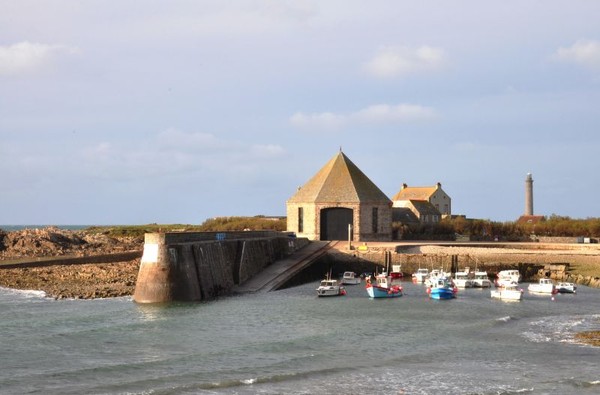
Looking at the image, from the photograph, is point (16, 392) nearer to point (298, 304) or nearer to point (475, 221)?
point (298, 304)

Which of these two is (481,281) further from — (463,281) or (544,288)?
(544,288)

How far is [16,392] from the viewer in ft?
95.4

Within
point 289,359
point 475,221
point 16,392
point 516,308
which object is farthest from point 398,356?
point 475,221

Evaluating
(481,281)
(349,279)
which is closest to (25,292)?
(349,279)

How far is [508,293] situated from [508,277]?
31.4 ft

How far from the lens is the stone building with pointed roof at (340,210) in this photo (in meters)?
85.5

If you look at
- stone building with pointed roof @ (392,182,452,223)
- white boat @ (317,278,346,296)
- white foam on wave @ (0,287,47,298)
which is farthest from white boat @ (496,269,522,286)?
stone building with pointed roof @ (392,182,452,223)

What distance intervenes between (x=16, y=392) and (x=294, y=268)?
41.3 metres

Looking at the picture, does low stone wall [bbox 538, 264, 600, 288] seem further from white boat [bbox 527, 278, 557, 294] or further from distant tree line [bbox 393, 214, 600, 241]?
distant tree line [bbox 393, 214, 600, 241]

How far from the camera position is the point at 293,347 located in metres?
38.0

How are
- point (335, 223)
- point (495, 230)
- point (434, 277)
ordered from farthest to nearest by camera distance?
point (495, 230) → point (335, 223) → point (434, 277)

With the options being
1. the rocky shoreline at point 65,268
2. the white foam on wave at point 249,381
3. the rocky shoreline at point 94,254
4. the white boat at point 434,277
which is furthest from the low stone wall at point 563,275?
the white foam on wave at point 249,381

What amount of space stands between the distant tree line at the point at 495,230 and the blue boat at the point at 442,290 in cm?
3543

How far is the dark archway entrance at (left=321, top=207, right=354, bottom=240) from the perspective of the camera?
3398 inches
